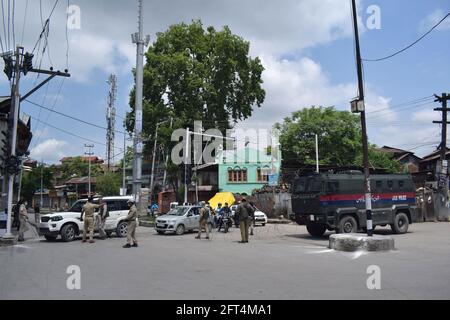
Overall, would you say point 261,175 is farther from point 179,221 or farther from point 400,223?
point 400,223

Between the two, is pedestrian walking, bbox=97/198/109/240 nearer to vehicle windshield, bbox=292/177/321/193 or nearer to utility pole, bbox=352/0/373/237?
vehicle windshield, bbox=292/177/321/193

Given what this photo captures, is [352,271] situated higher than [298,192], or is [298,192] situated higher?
[298,192]

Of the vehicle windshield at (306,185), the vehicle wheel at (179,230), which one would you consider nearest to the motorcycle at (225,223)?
the vehicle wheel at (179,230)

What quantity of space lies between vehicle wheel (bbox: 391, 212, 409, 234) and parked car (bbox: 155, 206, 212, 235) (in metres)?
10.2

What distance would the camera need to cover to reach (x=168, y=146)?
4241 cm

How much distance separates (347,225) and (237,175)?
1298 inches

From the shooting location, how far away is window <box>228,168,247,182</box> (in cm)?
5216

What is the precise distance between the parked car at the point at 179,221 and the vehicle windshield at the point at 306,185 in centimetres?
636

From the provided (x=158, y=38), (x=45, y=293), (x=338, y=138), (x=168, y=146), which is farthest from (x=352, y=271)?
(x=338, y=138)

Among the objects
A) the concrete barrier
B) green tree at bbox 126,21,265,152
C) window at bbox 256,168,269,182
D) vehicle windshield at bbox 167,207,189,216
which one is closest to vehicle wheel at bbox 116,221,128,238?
vehicle windshield at bbox 167,207,189,216

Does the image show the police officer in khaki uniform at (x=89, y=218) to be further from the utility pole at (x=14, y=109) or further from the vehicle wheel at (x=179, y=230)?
the vehicle wheel at (x=179, y=230)

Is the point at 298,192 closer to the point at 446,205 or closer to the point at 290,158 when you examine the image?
the point at 446,205

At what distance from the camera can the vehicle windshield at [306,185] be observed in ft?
64.6
